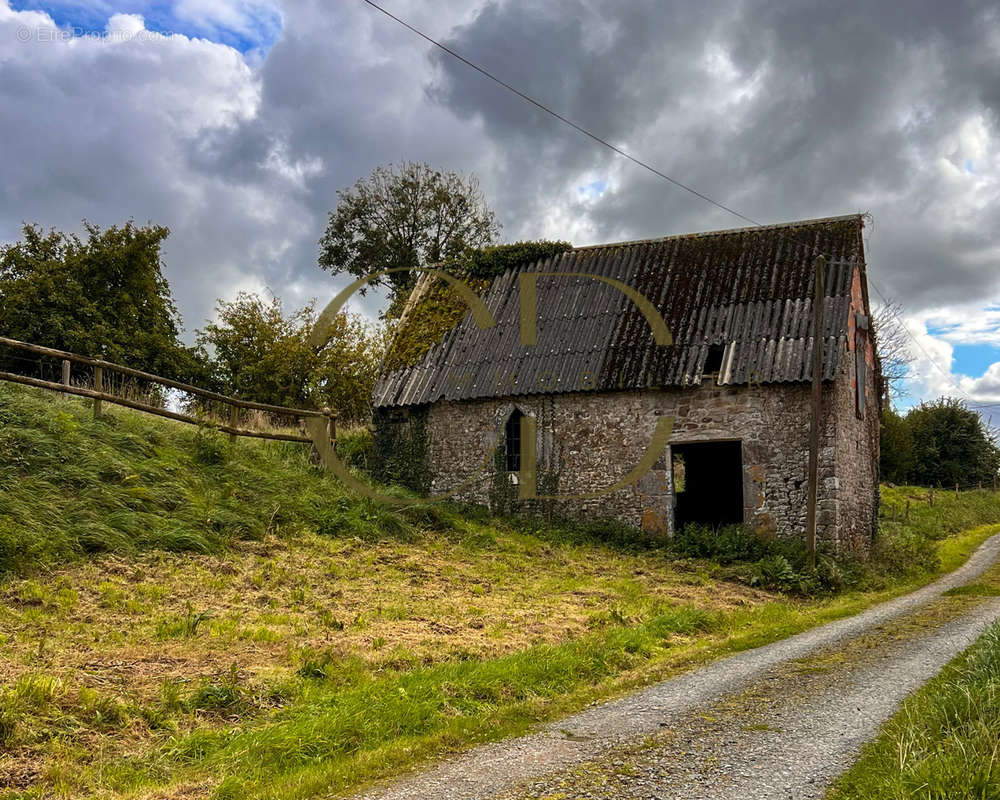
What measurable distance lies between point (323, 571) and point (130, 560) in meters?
2.77

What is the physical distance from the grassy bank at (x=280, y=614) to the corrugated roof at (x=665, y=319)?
336 centimetres

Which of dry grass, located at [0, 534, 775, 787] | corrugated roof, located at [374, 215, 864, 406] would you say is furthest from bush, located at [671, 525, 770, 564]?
corrugated roof, located at [374, 215, 864, 406]

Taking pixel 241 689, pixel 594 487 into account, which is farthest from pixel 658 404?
pixel 241 689

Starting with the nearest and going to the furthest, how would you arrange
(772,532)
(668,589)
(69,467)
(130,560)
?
(130,560) < (69,467) < (668,589) < (772,532)

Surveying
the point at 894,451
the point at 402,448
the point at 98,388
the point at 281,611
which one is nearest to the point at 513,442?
the point at 402,448

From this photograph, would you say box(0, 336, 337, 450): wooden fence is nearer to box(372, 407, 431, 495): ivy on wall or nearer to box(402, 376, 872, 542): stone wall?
box(372, 407, 431, 495): ivy on wall

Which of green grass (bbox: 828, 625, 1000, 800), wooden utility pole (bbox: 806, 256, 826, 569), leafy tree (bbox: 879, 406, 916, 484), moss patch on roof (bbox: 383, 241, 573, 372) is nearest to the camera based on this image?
green grass (bbox: 828, 625, 1000, 800)

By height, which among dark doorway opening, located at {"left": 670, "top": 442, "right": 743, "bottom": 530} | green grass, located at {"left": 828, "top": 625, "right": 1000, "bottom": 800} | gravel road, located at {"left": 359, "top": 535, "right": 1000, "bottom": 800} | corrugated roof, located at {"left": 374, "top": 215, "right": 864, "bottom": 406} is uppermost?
corrugated roof, located at {"left": 374, "top": 215, "right": 864, "bottom": 406}

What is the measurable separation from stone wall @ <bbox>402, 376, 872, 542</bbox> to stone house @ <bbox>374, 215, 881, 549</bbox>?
0.03m

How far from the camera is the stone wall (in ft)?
52.7

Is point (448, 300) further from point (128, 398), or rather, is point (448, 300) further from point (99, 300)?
point (99, 300)

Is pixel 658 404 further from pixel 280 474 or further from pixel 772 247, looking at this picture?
pixel 280 474

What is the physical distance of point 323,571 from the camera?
1252 centimetres

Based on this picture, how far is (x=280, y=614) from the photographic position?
991 centimetres
